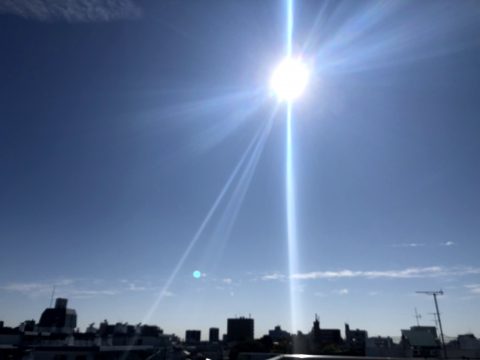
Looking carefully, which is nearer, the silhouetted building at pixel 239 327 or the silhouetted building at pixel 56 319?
the silhouetted building at pixel 56 319

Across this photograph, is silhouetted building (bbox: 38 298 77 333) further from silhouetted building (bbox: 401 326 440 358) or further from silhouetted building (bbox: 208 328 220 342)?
silhouetted building (bbox: 401 326 440 358)

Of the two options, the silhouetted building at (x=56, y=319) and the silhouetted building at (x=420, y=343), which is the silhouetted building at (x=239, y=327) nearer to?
the silhouetted building at (x=56, y=319)

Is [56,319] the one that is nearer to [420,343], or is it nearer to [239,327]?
[239,327]

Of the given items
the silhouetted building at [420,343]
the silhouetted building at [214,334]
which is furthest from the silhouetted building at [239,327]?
the silhouetted building at [420,343]

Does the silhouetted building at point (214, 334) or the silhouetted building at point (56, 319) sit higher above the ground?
the silhouetted building at point (56, 319)

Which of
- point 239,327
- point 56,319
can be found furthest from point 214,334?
point 56,319

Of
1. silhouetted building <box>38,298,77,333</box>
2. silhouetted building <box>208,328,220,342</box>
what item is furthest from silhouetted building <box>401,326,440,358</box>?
silhouetted building <box>208,328,220,342</box>

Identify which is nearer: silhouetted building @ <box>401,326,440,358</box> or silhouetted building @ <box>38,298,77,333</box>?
silhouetted building @ <box>401,326,440,358</box>

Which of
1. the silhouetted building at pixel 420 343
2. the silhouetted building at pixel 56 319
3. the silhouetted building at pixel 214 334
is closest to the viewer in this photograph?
the silhouetted building at pixel 420 343

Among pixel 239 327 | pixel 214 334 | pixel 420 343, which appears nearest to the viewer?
pixel 420 343

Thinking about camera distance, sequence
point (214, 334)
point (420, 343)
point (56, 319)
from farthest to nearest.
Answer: point (214, 334) → point (56, 319) → point (420, 343)

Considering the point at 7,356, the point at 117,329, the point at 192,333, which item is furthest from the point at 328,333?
the point at 7,356

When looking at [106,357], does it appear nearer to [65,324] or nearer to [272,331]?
[65,324]
